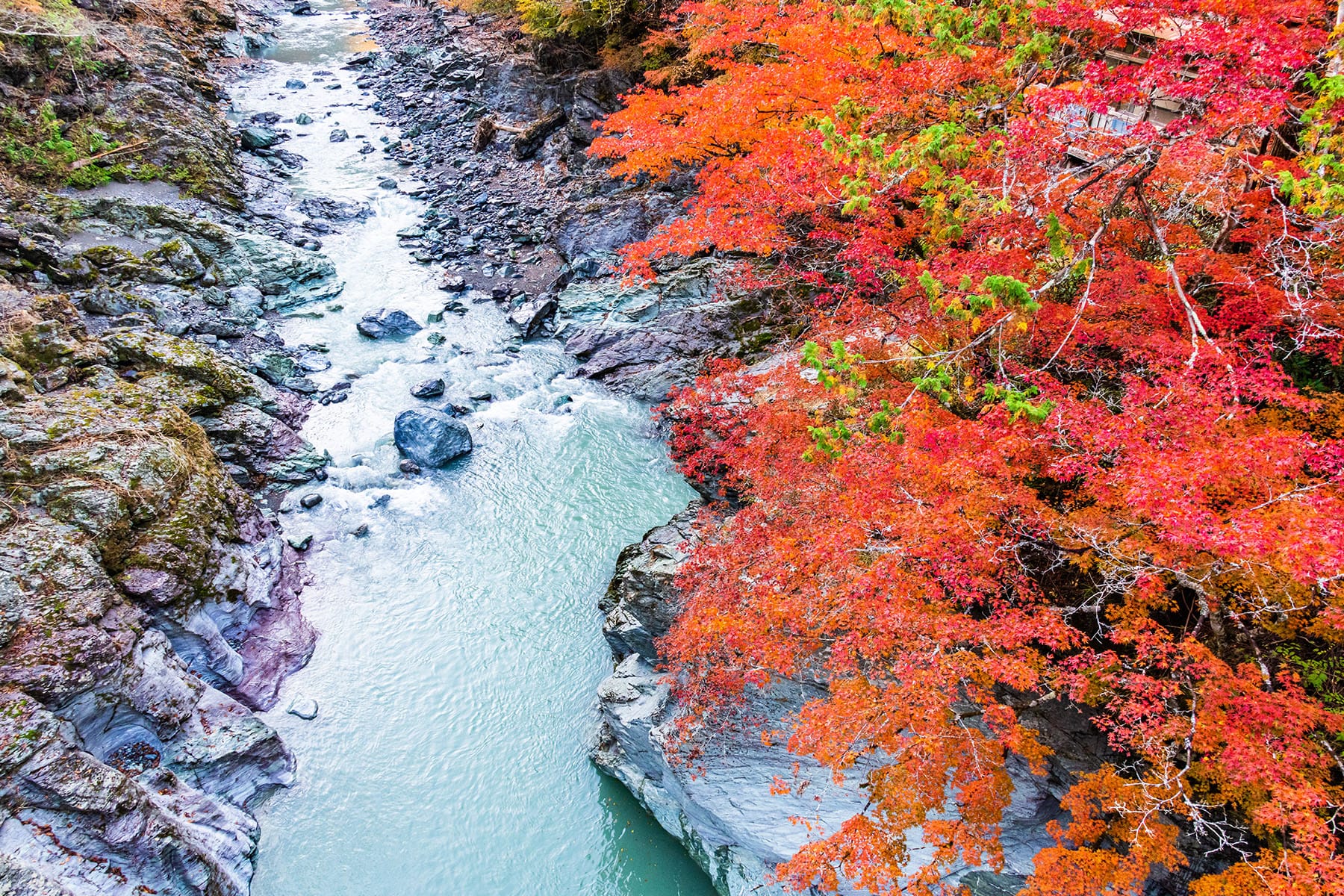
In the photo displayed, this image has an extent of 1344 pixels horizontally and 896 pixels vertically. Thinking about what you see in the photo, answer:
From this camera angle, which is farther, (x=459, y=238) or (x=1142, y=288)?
(x=459, y=238)

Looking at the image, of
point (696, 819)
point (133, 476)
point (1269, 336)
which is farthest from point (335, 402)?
point (1269, 336)

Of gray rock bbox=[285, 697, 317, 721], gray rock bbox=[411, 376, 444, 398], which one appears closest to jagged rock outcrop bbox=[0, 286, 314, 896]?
gray rock bbox=[285, 697, 317, 721]

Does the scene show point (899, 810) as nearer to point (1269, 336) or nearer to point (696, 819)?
point (696, 819)

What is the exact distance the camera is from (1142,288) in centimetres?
756

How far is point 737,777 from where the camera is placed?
27.9ft

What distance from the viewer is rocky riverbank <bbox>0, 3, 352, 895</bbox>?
7113 mm

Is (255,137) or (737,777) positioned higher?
(255,137)

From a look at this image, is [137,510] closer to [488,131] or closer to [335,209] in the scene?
[335,209]

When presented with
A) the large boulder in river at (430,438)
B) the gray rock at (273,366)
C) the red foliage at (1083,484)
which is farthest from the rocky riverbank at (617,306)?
the gray rock at (273,366)

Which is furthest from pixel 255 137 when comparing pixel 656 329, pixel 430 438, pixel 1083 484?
pixel 1083 484

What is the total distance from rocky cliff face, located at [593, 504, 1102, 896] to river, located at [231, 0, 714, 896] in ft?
1.86

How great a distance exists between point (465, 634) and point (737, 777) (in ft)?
17.9

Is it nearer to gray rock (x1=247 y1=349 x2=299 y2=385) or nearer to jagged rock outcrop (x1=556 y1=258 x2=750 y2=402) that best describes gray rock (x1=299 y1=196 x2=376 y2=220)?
gray rock (x1=247 y1=349 x2=299 y2=385)

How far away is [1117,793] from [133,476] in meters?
13.9
